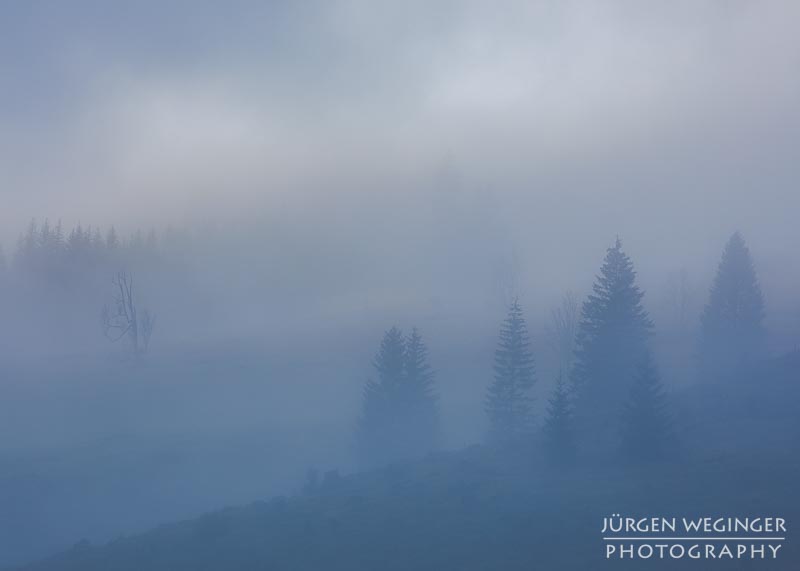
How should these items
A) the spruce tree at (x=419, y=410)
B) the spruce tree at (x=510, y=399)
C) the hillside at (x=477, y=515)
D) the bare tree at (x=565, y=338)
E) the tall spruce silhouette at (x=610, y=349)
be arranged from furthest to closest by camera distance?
the bare tree at (x=565, y=338), the spruce tree at (x=419, y=410), the spruce tree at (x=510, y=399), the tall spruce silhouette at (x=610, y=349), the hillside at (x=477, y=515)

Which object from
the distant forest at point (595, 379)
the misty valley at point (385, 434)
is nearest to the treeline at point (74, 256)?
the misty valley at point (385, 434)

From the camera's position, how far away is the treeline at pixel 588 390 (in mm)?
37500

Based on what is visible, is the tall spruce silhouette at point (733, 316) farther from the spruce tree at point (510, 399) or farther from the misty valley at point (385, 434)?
the spruce tree at point (510, 399)

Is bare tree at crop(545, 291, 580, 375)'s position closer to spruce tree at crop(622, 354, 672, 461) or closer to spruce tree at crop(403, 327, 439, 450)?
spruce tree at crop(403, 327, 439, 450)

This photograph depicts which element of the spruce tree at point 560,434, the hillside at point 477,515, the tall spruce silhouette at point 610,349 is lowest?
the hillside at point 477,515

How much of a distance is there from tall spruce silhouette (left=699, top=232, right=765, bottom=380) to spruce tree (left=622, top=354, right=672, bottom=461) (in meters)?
27.3

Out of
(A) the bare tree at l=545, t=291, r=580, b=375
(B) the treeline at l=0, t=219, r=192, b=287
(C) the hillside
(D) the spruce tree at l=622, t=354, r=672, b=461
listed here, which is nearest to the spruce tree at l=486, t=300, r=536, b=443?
(C) the hillside

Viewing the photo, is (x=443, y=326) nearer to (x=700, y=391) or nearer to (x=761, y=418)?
(x=700, y=391)

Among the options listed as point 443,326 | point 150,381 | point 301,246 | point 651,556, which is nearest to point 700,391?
point 651,556

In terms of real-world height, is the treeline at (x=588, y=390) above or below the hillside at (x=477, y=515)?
above

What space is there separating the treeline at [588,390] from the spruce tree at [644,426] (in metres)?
0.06

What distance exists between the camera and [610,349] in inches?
1838

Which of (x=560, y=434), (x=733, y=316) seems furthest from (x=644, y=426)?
(x=733, y=316)

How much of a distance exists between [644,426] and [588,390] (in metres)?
9.86
